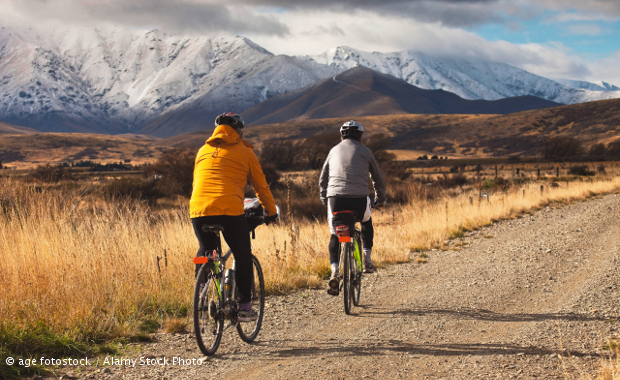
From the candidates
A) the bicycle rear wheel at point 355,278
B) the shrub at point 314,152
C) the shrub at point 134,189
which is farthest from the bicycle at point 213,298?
the shrub at point 314,152

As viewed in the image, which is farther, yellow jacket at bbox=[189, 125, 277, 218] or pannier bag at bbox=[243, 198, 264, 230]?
pannier bag at bbox=[243, 198, 264, 230]

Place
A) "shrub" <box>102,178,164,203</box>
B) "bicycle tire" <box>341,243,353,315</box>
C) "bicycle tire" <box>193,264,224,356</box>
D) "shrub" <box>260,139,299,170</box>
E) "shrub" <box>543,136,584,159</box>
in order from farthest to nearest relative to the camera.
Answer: "shrub" <box>543,136,584,159</box>, "shrub" <box>260,139,299,170</box>, "shrub" <box>102,178,164,203</box>, "bicycle tire" <box>341,243,353,315</box>, "bicycle tire" <box>193,264,224,356</box>

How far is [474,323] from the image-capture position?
5.73 meters

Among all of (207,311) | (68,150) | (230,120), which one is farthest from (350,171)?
(68,150)

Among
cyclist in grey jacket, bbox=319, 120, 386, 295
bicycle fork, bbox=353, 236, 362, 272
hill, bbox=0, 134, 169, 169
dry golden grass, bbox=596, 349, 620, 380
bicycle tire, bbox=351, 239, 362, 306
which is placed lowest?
dry golden grass, bbox=596, 349, 620, 380

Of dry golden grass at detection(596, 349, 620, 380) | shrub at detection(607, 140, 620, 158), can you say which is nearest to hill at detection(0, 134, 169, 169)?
shrub at detection(607, 140, 620, 158)

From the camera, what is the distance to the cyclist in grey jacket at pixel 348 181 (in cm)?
616

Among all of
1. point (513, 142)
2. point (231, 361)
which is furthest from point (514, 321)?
point (513, 142)

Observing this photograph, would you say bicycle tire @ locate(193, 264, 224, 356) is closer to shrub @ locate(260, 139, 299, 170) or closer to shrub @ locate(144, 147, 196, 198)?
shrub @ locate(144, 147, 196, 198)

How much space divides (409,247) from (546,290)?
4.33 meters

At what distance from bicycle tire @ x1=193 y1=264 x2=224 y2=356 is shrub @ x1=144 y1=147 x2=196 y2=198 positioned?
2227cm

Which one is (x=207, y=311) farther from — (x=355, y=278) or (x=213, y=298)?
(x=355, y=278)

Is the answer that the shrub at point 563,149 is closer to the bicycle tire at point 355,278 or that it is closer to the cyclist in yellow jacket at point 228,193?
the bicycle tire at point 355,278

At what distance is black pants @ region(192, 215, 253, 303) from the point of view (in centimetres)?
461
